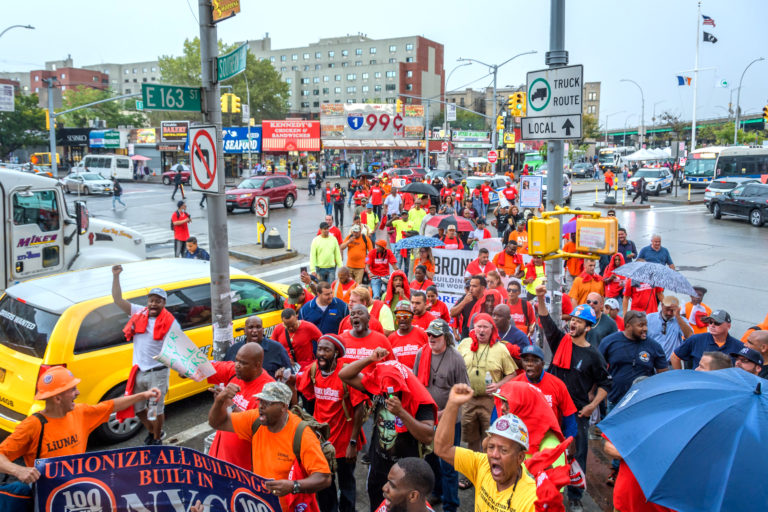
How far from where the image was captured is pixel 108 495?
3.62 m

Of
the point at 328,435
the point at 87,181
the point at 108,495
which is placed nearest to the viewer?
the point at 108,495

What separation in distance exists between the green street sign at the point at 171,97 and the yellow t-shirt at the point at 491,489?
14.0 feet

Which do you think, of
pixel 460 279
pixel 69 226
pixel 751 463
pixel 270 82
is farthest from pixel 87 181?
pixel 270 82

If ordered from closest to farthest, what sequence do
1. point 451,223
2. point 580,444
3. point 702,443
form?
point 702,443, point 580,444, point 451,223

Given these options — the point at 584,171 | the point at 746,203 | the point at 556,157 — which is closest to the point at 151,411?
the point at 556,157

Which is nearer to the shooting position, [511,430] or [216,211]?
[511,430]

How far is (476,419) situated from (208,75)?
163 inches

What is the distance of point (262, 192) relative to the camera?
29453mm

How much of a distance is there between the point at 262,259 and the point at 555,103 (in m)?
11.7

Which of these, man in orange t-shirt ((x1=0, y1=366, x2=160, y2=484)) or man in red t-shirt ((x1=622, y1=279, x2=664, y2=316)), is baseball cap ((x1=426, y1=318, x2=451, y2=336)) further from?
man in red t-shirt ((x1=622, y1=279, x2=664, y2=316))

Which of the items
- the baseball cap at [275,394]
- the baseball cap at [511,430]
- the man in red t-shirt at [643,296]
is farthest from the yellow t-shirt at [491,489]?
the man in red t-shirt at [643,296]

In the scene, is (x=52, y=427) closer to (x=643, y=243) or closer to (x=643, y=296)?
(x=643, y=296)

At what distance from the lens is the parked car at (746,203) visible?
24094 millimetres

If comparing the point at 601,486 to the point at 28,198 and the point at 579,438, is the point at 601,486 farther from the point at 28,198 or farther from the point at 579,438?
the point at 28,198
